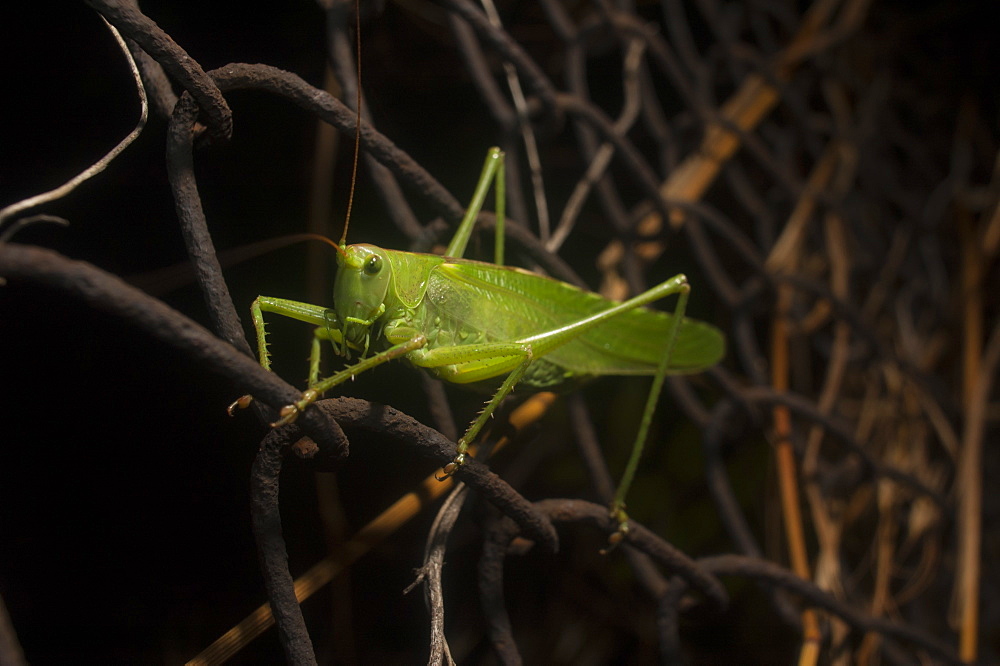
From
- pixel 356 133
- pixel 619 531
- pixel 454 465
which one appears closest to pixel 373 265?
pixel 356 133

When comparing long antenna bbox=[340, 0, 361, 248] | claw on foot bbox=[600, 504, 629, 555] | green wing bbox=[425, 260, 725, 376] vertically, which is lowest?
claw on foot bbox=[600, 504, 629, 555]

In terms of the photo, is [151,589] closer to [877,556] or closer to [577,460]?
[577,460]

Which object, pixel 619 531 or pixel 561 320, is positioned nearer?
pixel 619 531

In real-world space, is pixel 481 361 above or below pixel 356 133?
below

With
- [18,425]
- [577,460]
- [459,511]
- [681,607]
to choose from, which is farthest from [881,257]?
[18,425]

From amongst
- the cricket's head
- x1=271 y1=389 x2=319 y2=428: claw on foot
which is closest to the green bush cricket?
the cricket's head

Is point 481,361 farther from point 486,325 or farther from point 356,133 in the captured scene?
point 356,133

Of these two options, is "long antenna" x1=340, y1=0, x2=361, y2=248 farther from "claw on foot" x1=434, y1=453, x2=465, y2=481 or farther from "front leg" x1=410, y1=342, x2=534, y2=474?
"claw on foot" x1=434, y1=453, x2=465, y2=481

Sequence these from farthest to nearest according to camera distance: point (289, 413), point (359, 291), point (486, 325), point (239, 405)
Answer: point (486, 325) < point (359, 291) < point (239, 405) < point (289, 413)
